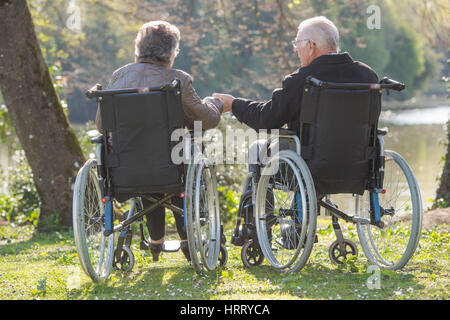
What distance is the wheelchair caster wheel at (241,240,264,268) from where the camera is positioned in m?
3.80

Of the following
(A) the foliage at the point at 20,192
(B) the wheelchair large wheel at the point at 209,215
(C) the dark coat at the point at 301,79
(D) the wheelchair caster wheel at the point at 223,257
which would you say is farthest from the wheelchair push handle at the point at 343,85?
(A) the foliage at the point at 20,192

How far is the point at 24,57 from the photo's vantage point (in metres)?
5.96

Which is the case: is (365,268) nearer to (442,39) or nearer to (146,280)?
(146,280)

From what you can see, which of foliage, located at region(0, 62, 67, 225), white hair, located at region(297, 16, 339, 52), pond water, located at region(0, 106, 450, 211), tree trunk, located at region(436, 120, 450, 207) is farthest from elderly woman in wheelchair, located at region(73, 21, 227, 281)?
pond water, located at region(0, 106, 450, 211)

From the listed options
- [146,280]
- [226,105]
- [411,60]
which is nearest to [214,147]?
[226,105]

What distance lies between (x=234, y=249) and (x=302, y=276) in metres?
1.38

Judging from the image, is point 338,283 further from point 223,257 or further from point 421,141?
point 421,141

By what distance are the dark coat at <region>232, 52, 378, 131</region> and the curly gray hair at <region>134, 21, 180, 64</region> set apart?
2.17ft

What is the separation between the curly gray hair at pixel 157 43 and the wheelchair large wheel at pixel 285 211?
2.85ft

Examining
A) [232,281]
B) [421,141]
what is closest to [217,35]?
[232,281]

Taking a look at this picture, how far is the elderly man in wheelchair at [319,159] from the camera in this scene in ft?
11.1

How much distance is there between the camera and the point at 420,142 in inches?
769

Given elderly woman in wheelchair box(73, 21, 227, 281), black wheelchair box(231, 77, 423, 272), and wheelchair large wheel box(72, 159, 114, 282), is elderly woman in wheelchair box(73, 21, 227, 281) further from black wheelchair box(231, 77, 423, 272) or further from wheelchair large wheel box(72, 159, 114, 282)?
black wheelchair box(231, 77, 423, 272)

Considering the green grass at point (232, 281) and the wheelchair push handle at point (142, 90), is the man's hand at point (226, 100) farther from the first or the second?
the green grass at point (232, 281)
